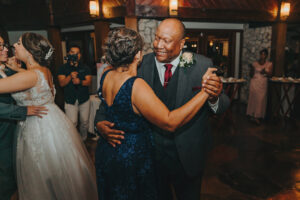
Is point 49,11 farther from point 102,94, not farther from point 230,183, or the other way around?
point 230,183

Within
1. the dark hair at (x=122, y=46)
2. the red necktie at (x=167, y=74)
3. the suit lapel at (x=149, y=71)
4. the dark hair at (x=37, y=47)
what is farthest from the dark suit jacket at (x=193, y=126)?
the dark hair at (x=37, y=47)

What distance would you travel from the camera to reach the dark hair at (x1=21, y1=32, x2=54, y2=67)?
2.08 m

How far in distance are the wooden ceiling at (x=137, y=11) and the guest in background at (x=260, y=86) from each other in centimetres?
120

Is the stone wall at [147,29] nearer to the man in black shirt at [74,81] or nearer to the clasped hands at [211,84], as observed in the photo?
the man in black shirt at [74,81]

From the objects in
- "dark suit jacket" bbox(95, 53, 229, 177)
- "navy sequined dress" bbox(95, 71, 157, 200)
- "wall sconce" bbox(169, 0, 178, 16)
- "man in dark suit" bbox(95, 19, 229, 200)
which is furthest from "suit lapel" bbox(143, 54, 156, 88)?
"wall sconce" bbox(169, 0, 178, 16)

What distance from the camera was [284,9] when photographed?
18.6ft

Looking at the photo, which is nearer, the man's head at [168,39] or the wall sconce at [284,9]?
the man's head at [168,39]

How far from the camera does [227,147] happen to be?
4105 millimetres

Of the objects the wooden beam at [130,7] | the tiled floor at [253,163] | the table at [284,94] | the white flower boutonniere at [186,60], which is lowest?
the tiled floor at [253,163]

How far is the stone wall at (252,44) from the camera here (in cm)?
665

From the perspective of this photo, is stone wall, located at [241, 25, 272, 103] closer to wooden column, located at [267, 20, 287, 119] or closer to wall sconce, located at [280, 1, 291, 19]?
wooden column, located at [267, 20, 287, 119]

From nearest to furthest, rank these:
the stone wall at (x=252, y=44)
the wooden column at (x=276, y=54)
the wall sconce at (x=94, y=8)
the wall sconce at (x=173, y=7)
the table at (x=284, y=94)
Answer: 1. the wall sconce at (x=173, y=7)
2. the wall sconce at (x=94, y=8)
3. the table at (x=284, y=94)
4. the wooden column at (x=276, y=54)
5. the stone wall at (x=252, y=44)

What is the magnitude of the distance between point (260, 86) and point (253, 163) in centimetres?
295

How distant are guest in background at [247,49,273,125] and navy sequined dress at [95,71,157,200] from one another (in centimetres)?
491
